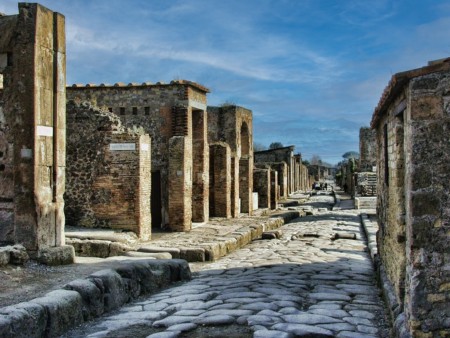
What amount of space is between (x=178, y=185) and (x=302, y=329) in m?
11.9

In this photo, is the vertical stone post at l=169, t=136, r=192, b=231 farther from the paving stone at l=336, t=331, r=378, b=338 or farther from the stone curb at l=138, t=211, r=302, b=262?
the paving stone at l=336, t=331, r=378, b=338

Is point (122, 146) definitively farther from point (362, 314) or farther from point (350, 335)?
point (350, 335)

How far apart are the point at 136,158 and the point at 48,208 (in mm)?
4993

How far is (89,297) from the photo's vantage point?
6863mm

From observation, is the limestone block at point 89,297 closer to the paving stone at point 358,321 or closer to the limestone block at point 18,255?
the limestone block at point 18,255

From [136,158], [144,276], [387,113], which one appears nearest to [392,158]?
[387,113]

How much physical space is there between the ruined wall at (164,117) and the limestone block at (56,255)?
8.49 meters

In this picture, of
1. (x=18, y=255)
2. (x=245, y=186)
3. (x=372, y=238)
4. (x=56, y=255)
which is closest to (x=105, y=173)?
(x=56, y=255)

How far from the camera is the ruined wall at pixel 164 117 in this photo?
729 inches

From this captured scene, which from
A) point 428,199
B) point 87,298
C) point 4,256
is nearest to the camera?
point 428,199

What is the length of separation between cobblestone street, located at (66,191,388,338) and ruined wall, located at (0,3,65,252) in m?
2.64

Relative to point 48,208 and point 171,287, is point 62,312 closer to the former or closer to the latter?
point 171,287

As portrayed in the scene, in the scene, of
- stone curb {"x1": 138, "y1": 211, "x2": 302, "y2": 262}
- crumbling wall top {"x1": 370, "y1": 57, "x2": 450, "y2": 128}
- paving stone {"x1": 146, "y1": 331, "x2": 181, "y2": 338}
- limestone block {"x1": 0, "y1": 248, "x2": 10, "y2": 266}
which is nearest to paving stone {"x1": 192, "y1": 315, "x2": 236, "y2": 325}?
paving stone {"x1": 146, "y1": 331, "x2": 181, "y2": 338}

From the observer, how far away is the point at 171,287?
9062 millimetres
